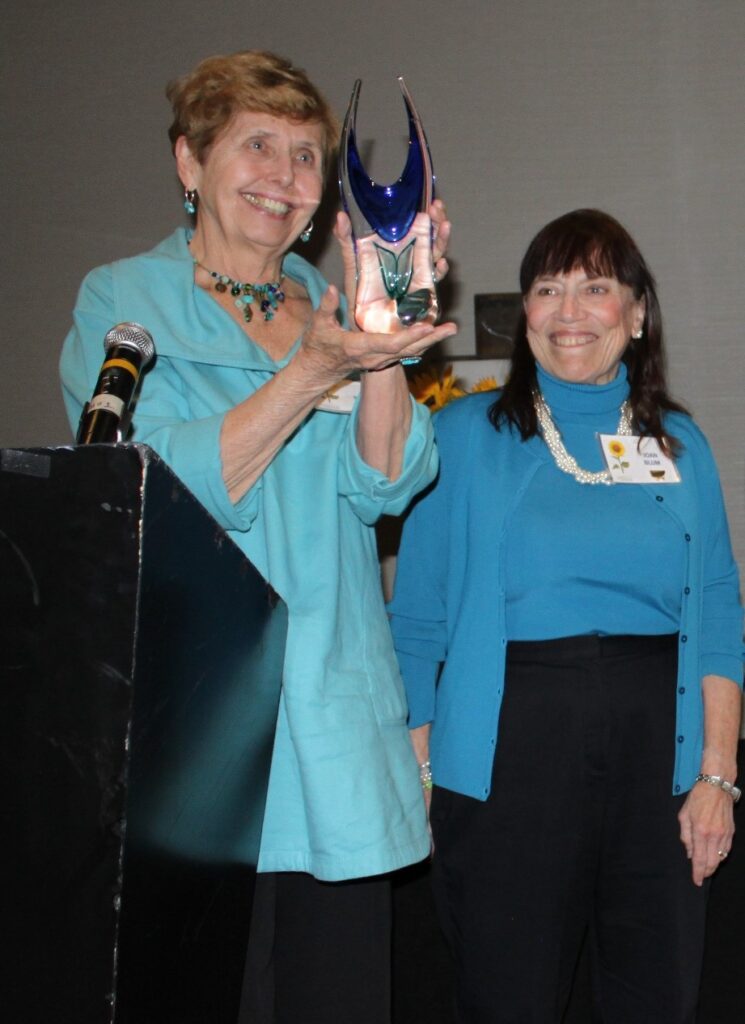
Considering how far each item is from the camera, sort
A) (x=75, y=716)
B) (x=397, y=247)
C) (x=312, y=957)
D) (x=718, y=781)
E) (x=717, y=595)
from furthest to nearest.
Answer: (x=717, y=595), (x=718, y=781), (x=312, y=957), (x=397, y=247), (x=75, y=716)

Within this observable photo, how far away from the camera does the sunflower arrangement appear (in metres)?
2.61

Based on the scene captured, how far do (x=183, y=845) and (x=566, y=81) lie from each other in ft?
9.41

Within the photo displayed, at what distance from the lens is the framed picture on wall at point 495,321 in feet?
10.4

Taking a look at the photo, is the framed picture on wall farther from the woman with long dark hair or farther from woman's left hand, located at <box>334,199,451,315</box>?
woman's left hand, located at <box>334,199,451,315</box>

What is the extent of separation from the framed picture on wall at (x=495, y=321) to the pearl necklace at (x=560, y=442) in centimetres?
115

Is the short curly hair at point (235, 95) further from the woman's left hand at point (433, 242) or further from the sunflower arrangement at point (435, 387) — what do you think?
the sunflower arrangement at point (435, 387)

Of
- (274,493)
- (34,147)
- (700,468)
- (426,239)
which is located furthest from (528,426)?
(34,147)

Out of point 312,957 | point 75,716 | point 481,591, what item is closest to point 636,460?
point 481,591

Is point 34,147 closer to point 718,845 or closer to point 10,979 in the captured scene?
point 718,845

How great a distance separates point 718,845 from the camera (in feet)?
5.96

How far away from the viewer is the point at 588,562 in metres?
1.80

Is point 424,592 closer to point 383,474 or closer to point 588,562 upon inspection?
point 588,562

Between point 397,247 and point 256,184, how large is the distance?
17.6 inches

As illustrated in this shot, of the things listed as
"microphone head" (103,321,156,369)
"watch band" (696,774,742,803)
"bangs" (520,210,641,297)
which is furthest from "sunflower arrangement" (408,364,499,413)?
"microphone head" (103,321,156,369)
